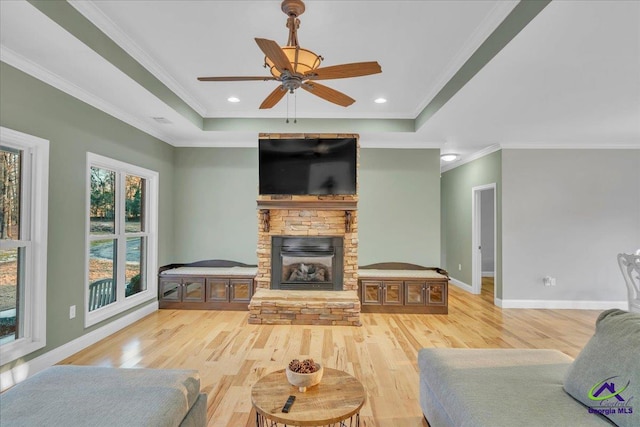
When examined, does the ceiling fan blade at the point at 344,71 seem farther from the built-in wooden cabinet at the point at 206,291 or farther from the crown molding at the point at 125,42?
the built-in wooden cabinet at the point at 206,291

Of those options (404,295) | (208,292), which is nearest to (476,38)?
(404,295)

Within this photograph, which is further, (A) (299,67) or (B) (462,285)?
(B) (462,285)

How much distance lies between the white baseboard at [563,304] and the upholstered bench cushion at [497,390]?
3546mm

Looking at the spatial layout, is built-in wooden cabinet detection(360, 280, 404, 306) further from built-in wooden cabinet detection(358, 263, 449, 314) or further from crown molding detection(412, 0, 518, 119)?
crown molding detection(412, 0, 518, 119)

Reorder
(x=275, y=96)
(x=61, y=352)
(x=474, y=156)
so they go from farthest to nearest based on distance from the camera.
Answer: (x=474, y=156), (x=61, y=352), (x=275, y=96)

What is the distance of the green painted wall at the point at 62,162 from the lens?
2797 mm

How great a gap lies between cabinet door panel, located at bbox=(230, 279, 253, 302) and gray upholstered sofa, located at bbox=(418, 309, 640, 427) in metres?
3.44

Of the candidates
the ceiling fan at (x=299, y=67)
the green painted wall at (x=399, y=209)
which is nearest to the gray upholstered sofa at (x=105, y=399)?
the ceiling fan at (x=299, y=67)

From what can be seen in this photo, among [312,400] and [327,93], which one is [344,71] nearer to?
[327,93]

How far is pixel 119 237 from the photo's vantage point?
14.1 feet

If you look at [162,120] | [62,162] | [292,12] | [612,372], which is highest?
[292,12]

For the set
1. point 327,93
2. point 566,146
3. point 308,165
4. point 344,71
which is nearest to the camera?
point 344,71

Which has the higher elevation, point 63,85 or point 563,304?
point 63,85

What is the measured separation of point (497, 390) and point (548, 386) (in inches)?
11.4
